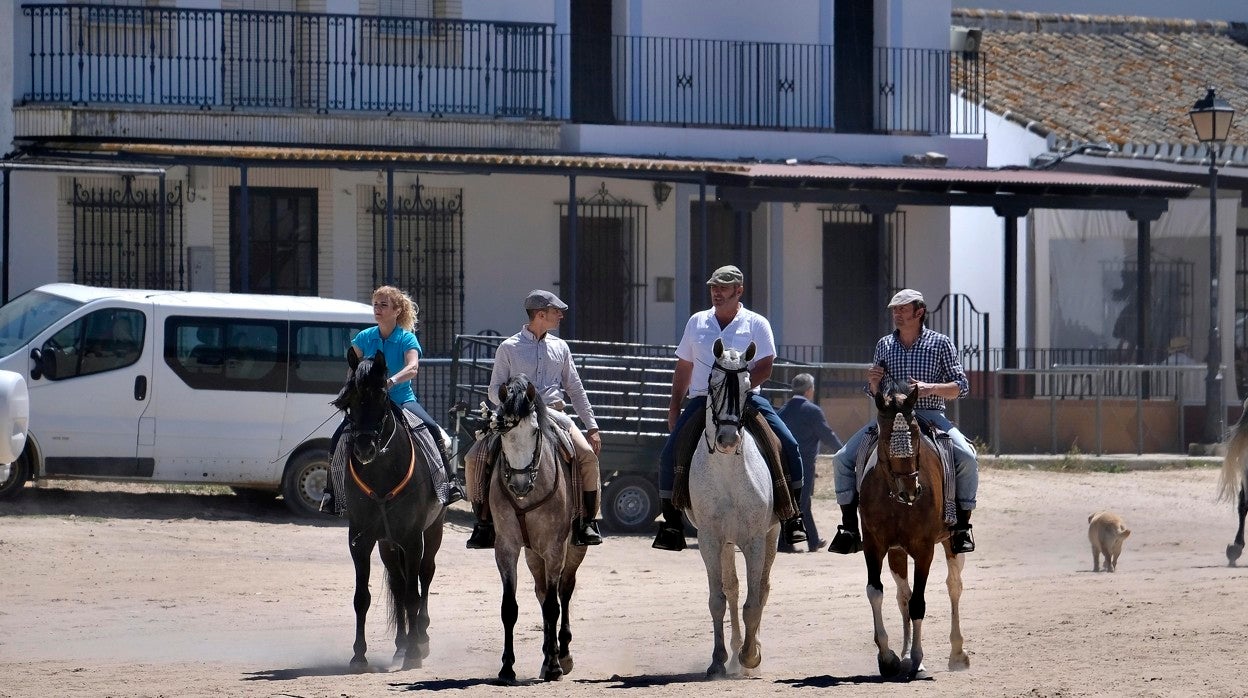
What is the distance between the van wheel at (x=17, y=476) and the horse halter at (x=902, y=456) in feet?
32.1

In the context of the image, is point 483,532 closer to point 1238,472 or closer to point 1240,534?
point 1240,534

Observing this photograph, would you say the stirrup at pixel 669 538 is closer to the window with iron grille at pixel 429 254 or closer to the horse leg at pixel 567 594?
the horse leg at pixel 567 594

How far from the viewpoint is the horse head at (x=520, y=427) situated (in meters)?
9.99

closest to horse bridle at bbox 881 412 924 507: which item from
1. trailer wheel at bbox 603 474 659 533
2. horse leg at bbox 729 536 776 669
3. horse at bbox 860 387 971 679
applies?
horse at bbox 860 387 971 679

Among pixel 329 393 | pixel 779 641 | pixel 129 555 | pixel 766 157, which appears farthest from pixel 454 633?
pixel 766 157

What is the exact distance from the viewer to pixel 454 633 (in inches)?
480

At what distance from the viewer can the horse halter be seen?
10102 mm

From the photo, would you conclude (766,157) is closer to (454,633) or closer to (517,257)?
(517,257)

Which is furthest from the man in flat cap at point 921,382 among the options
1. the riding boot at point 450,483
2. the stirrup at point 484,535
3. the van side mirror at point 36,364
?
the van side mirror at point 36,364

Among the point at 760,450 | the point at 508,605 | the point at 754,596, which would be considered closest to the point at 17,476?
the point at 508,605

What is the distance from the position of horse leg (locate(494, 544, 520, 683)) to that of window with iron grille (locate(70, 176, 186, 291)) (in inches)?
533

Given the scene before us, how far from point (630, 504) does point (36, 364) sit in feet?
19.3

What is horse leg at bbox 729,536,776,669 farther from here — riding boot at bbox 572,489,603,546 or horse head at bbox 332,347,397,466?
horse head at bbox 332,347,397,466

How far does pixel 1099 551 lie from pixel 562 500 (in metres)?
6.85
